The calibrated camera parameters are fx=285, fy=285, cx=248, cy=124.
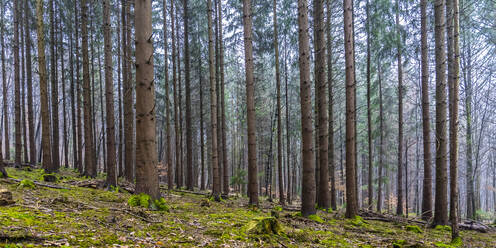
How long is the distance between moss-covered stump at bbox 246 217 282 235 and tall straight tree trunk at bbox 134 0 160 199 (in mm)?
2374

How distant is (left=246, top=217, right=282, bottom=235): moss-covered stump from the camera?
4455 millimetres

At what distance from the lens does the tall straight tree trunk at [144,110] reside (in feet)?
19.0

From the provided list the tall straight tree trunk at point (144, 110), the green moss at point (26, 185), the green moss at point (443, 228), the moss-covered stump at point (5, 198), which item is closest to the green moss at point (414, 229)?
the green moss at point (443, 228)

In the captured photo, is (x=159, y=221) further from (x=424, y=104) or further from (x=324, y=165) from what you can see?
(x=424, y=104)

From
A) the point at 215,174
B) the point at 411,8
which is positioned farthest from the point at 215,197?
the point at 411,8

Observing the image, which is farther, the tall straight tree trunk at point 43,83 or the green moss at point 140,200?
the tall straight tree trunk at point 43,83

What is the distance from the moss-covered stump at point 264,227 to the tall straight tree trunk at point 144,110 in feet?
7.79

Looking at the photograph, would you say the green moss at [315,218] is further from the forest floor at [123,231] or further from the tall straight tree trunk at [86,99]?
the tall straight tree trunk at [86,99]

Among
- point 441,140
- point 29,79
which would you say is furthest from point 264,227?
point 29,79

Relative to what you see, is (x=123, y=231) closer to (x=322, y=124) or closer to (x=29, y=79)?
(x=322, y=124)

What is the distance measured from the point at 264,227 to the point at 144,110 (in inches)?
131

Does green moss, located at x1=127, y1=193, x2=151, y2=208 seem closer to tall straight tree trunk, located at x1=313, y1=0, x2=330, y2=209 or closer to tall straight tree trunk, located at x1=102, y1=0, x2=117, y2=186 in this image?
tall straight tree trunk, located at x1=102, y1=0, x2=117, y2=186

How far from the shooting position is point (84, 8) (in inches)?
399

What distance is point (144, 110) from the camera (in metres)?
5.84
